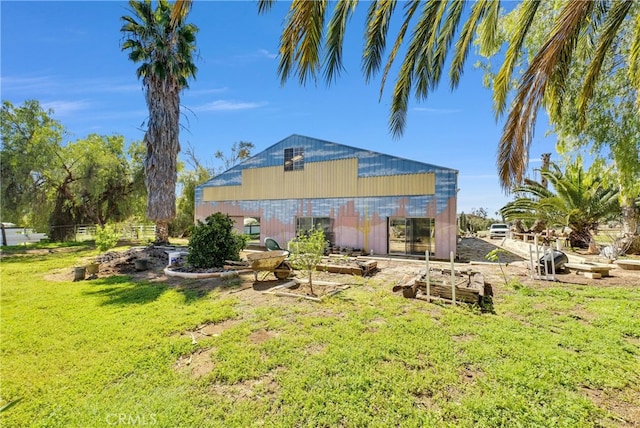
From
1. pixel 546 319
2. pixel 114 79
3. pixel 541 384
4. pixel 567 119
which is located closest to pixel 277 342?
pixel 541 384

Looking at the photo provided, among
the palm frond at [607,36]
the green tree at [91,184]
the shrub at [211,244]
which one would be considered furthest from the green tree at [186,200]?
the palm frond at [607,36]

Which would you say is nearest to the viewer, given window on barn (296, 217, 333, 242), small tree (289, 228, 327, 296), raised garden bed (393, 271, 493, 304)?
raised garden bed (393, 271, 493, 304)

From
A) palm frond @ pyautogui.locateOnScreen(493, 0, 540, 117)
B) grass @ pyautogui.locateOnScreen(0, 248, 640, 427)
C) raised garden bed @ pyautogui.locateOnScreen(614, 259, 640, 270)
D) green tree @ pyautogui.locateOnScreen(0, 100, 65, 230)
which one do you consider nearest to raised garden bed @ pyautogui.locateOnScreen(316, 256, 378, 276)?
grass @ pyautogui.locateOnScreen(0, 248, 640, 427)

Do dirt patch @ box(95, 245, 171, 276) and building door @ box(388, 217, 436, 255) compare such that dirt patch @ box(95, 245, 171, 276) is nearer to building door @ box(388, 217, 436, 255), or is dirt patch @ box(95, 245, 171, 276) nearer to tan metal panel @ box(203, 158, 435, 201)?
tan metal panel @ box(203, 158, 435, 201)

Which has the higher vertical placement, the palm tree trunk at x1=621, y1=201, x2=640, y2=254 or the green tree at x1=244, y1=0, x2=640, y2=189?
the green tree at x1=244, y1=0, x2=640, y2=189

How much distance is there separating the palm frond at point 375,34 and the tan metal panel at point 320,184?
11.0m

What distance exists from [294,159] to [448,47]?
1372 cm

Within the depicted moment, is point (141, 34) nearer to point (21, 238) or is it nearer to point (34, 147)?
point (34, 147)

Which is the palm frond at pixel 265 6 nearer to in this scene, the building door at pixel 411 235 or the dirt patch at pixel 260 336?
the dirt patch at pixel 260 336

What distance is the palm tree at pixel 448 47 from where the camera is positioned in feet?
9.67

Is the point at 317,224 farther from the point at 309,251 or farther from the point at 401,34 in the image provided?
the point at 401,34

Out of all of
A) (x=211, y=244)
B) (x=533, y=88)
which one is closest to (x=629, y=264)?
(x=533, y=88)

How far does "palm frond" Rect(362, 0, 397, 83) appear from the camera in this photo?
3650 mm

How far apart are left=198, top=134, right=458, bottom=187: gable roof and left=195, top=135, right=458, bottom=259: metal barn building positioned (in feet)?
0.16
